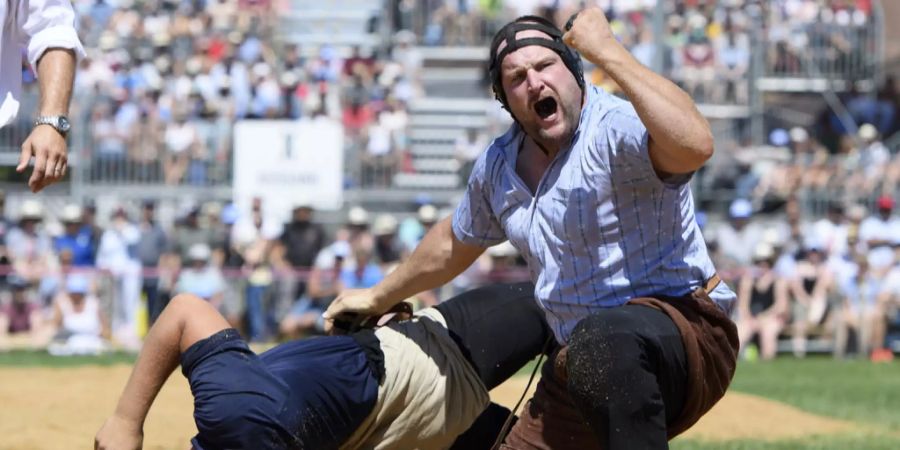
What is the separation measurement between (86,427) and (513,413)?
12.0 feet

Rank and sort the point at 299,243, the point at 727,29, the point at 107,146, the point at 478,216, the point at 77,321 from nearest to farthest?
1. the point at 478,216
2. the point at 77,321
3. the point at 299,243
4. the point at 107,146
5. the point at 727,29

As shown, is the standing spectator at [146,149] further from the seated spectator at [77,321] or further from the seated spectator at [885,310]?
the seated spectator at [885,310]

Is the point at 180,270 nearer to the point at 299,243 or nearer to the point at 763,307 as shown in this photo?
the point at 299,243

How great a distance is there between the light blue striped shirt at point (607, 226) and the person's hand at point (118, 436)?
1469 millimetres

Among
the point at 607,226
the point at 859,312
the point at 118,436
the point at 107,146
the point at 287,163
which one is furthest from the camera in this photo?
the point at 107,146

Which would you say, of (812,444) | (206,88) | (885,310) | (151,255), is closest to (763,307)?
(885,310)

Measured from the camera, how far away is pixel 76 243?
1608 cm

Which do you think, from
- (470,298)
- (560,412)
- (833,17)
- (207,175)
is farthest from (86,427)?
(833,17)

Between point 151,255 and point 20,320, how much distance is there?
5.40 feet

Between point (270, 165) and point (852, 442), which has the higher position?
point (270, 165)

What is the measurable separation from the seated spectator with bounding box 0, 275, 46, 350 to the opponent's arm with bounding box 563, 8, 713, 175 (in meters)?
11.6

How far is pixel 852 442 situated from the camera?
8.46 metres

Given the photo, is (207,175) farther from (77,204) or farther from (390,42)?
(390,42)

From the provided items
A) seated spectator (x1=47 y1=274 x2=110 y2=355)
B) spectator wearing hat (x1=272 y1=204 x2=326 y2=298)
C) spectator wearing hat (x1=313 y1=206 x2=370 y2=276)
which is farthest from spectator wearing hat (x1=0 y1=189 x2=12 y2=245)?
spectator wearing hat (x1=313 y1=206 x2=370 y2=276)
